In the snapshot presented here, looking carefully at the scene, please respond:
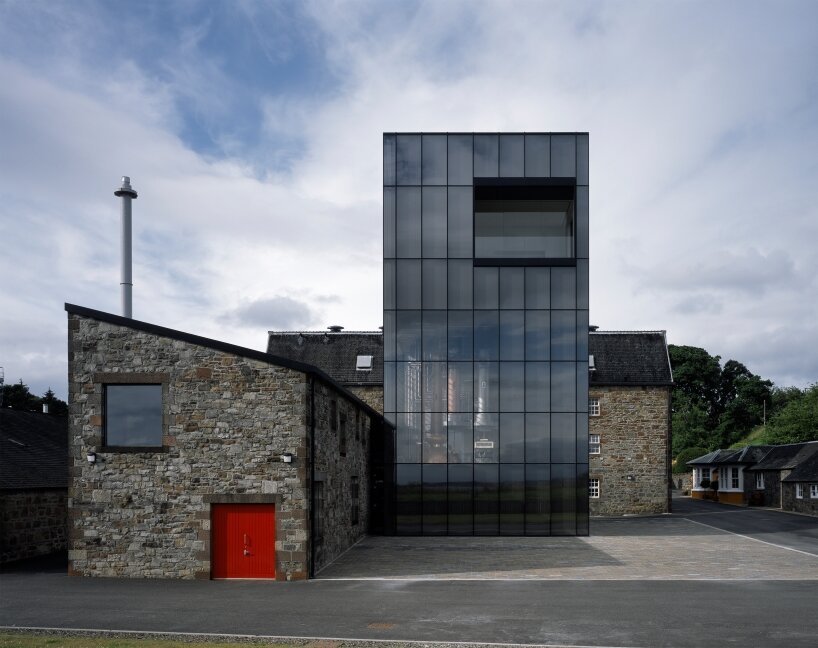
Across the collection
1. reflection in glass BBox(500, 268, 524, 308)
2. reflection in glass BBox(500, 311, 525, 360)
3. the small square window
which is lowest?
the small square window

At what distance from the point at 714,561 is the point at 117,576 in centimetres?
1639

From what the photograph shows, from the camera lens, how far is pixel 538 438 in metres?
30.4

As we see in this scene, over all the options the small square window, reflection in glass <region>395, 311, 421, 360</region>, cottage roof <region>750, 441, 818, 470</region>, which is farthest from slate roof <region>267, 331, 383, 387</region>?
cottage roof <region>750, 441, 818, 470</region>

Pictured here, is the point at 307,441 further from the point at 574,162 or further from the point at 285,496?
the point at 574,162

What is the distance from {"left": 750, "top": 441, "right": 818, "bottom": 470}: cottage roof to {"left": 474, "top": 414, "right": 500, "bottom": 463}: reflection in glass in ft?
80.3

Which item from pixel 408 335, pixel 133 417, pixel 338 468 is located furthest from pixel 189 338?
pixel 408 335

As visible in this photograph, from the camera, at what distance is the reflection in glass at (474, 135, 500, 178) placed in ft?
103

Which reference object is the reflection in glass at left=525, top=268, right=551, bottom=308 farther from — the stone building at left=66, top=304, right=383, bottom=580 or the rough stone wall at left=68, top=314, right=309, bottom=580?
the rough stone wall at left=68, top=314, right=309, bottom=580

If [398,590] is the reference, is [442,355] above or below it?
above

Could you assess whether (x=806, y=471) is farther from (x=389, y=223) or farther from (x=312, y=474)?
(x=312, y=474)

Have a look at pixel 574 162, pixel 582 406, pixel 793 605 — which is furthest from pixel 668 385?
pixel 793 605

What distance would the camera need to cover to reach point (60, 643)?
12.5 meters

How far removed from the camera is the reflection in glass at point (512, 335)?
101 ft

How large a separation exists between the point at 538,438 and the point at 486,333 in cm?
461
